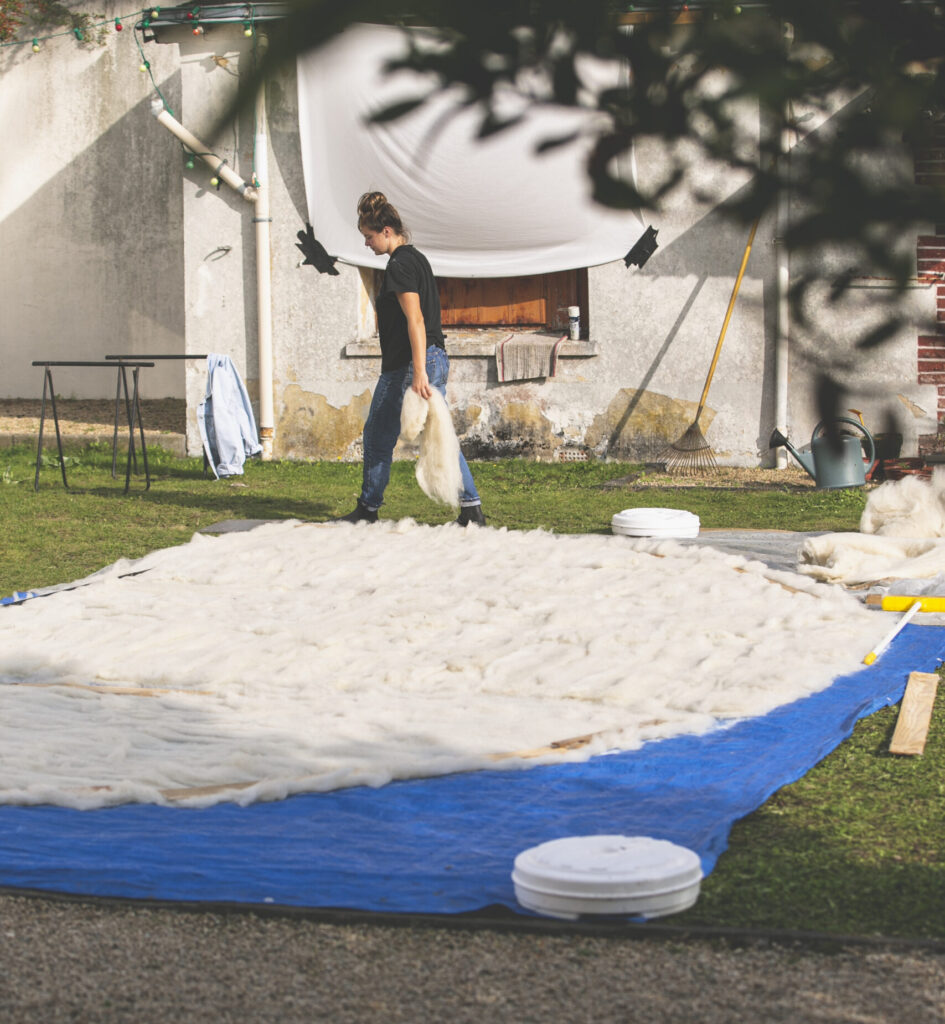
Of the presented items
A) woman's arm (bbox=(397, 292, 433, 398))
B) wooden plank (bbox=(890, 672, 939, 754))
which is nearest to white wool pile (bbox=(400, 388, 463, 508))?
woman's arm (bbox=(397, 292, 433, 398))

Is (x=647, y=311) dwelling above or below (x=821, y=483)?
above

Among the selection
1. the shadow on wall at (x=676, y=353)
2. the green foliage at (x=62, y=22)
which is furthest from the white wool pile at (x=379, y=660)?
the green foliage at (x=62, y=22)

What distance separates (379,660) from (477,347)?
650 centimetres

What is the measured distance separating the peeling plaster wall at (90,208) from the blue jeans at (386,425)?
774 cm

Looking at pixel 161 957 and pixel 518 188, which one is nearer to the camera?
pixel 161 957

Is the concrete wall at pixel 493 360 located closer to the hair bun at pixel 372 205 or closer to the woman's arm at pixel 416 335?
the hair bun at pixel 372 205

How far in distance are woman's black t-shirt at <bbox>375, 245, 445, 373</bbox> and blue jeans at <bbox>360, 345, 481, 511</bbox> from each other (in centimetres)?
6

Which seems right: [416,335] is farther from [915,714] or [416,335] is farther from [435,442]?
[915,714]

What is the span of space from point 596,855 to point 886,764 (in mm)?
1135

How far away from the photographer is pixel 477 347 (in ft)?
33.2

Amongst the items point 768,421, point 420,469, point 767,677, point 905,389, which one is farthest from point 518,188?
point 905,389

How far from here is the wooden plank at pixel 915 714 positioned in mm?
3074

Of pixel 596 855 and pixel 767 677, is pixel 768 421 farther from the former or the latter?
pixel 596 855

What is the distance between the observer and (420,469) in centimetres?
625
